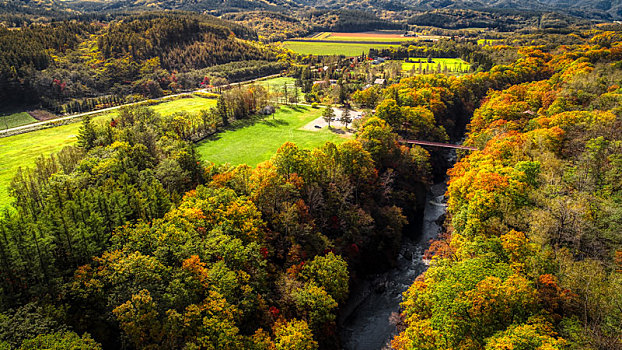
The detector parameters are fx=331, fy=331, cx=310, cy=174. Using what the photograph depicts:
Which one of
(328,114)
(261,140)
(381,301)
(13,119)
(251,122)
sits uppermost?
(13,119)

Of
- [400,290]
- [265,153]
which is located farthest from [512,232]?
[265,153]

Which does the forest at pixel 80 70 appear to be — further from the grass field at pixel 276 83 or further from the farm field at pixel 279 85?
the farm field at pixel 279 85

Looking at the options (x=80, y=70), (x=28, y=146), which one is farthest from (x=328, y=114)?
(x=80, y=70)

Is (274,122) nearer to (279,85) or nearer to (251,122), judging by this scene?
(251,122)

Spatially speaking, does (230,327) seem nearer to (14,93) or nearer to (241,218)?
(241,218)

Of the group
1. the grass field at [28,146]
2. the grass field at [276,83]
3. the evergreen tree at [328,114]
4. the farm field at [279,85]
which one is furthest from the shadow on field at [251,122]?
the grass field at [276,83]
